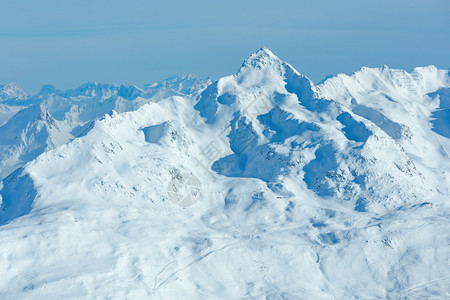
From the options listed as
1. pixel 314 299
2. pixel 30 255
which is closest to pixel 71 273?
pixel 30 255

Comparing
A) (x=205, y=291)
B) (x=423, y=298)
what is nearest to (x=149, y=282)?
(x=205, y=291)

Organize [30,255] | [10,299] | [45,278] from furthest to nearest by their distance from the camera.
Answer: [30,255], [45,278], [10,299]

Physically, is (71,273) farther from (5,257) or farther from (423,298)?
(423,298)

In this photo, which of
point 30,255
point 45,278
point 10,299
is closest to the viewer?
point 10,299

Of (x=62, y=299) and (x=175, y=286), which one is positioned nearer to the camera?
(x=62, y=299)

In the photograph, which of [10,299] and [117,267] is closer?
[10,299]

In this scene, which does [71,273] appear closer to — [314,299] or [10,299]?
[10,299]

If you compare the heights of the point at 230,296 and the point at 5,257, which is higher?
the point at 5,257

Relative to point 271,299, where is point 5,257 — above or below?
above
